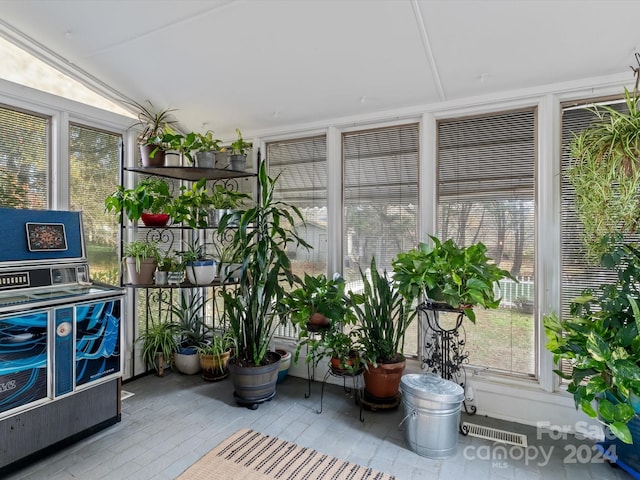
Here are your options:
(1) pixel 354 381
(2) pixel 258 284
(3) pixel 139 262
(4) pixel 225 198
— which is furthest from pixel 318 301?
(3) pixel 139 262

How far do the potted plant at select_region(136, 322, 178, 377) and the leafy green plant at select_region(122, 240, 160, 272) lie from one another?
29.4 inches

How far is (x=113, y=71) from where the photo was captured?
266 cm

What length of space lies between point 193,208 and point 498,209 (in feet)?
7.81

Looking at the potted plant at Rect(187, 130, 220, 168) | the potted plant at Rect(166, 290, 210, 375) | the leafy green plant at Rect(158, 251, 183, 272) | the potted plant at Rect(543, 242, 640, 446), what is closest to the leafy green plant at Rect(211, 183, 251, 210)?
the potted plant at Rect(187, 130, 220, 168)

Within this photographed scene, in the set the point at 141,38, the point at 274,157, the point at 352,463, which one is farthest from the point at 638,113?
the point at 141,38

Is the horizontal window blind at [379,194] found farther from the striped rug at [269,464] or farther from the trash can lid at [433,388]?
the striped rug at [269,464]

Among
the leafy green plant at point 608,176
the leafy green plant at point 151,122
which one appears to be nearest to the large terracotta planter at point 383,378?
the leafy green plant at point 608,176

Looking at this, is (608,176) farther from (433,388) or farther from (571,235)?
(433,388)

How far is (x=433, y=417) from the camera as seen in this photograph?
6.70ft

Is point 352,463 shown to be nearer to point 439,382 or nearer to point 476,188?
point 439,382

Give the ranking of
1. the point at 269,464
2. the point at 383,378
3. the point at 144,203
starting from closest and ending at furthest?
the point at 269,464, the point at 383,378, the point at 144,203

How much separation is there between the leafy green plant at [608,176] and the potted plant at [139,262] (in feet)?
9.67

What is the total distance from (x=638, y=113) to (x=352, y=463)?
94.2 inches

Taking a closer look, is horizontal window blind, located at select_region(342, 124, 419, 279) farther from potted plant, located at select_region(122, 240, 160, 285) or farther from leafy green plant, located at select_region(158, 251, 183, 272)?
potted plant, located at select_region(122, 240, 160, 285)
